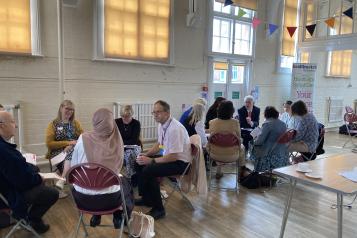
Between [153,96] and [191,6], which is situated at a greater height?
[191,6]

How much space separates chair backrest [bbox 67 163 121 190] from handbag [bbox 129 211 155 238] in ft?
1.97

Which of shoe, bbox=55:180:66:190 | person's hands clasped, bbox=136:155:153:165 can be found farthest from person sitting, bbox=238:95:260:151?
shoe, bbox=55:180:66:190

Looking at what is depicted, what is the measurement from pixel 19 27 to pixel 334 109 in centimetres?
856

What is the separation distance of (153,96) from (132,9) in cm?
156

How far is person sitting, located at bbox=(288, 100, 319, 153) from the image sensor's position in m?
4.09

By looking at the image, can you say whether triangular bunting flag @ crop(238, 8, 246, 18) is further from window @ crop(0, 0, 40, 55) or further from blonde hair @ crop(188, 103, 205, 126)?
window @ crop(0, 0, 40, 55)

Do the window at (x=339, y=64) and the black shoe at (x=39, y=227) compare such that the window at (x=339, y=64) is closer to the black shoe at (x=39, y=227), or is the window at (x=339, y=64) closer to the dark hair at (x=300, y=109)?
the dark hair at (x=300, y=109)

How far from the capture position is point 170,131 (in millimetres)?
2838

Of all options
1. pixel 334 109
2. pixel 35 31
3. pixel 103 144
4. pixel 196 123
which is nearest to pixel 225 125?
pixel 196 123

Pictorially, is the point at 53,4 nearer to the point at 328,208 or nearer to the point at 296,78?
the point at 328,208

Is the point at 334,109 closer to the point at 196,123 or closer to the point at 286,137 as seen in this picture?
the point at 286,137

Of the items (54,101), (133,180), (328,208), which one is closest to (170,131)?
(133,180)

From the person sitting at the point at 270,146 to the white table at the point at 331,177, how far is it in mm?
1112

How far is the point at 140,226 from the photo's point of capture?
256 cm
